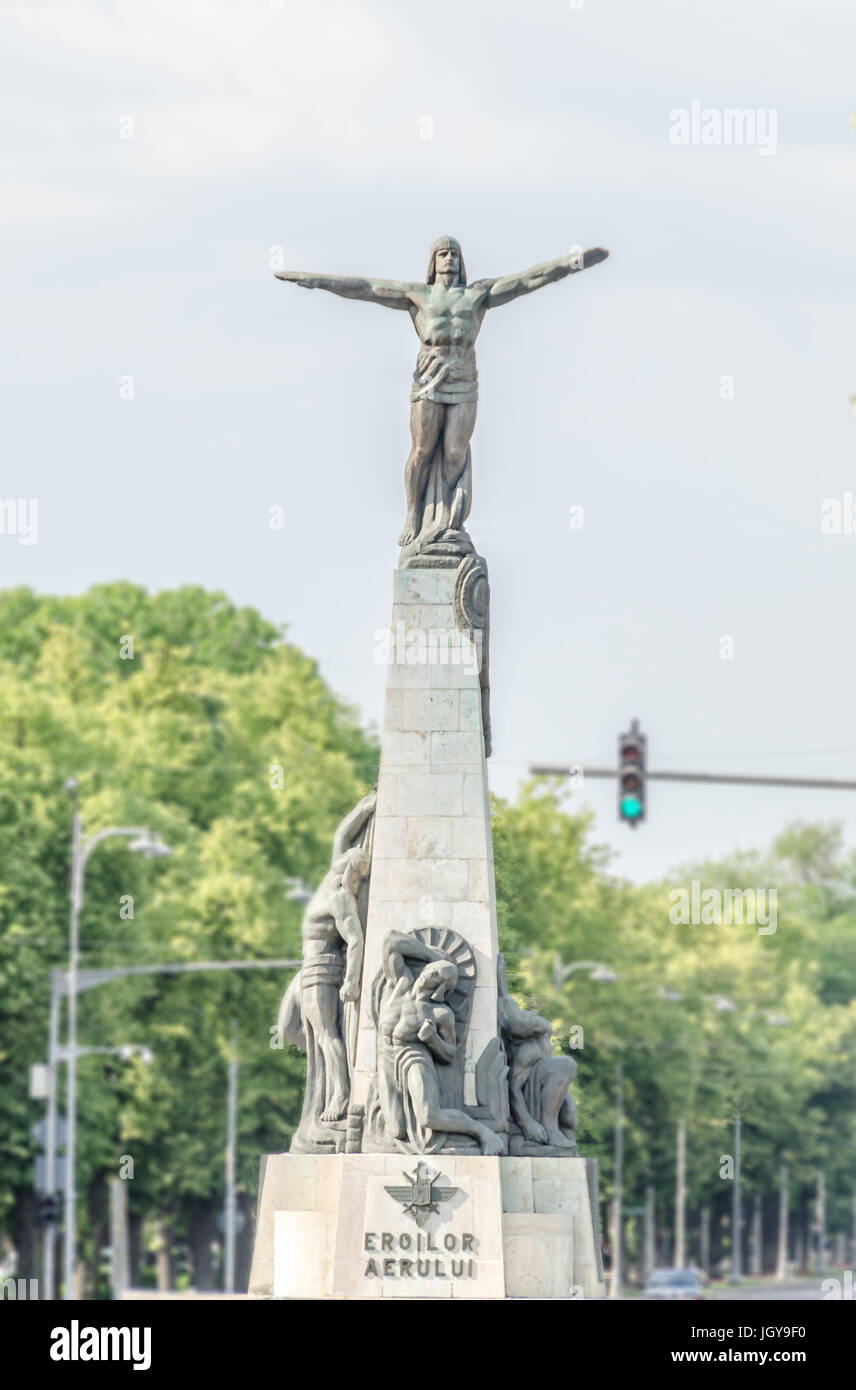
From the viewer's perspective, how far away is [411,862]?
36375 mm

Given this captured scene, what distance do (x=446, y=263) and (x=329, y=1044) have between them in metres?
8.15

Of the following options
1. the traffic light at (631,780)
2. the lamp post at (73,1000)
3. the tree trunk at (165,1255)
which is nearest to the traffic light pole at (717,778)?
the traffic light at (631,780)

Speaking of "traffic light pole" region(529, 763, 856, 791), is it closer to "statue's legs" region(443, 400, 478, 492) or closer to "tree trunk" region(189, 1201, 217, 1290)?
"statue's legs" region(443, 400, 478, 492)

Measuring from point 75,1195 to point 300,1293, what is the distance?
33.1m

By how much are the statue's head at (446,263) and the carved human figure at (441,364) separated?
10mm

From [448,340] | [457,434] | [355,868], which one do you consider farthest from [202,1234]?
[448,340]

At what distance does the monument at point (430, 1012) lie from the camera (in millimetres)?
35000

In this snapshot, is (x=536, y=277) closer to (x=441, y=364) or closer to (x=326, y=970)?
(x=441, y=364)

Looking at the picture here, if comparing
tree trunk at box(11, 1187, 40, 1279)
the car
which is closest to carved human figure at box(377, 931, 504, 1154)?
→ tree trunk at box(11, 1187, 40, 1279)

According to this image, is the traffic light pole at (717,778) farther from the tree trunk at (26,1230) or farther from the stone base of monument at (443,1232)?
the tree trunk at (26,1230)

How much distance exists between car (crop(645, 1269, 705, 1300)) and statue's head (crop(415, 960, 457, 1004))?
3610 cm
